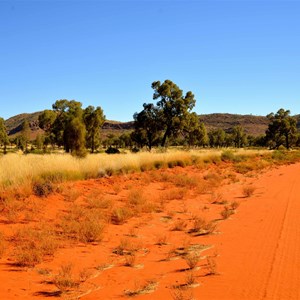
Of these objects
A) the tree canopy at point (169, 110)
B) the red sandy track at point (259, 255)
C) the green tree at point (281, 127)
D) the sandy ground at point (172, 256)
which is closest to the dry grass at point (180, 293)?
the sandy ground at point (172, 256)

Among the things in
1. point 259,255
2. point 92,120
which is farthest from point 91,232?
point 92,120

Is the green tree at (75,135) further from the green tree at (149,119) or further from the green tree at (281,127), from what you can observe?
the green tree at (281,127)

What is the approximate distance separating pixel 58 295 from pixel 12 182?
21.1 feet

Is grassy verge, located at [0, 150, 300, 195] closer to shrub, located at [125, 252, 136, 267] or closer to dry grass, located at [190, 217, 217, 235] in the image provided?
dry grass, located at [190, 217, 217, 235]

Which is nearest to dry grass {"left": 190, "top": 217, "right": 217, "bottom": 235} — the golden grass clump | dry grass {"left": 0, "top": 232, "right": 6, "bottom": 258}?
dry grass {"left": 0, "top": 232, "right": 6, "bottom": 258}

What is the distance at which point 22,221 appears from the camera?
8.28 meters

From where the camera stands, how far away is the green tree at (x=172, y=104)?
39844mm

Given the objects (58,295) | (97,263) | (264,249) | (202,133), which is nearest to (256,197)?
(264,249)

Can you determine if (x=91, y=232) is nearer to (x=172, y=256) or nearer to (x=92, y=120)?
(x=172, y=256)

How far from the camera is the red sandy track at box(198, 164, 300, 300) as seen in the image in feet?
16.4

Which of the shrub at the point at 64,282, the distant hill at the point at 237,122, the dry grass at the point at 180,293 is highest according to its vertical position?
the distant hill at the point at 237,122

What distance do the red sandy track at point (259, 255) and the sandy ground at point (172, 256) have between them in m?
0.01

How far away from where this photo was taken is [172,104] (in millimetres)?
40219

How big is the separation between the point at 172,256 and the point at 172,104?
34451 mm
